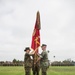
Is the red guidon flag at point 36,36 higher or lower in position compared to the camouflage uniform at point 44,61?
higher

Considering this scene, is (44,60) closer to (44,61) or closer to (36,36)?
(44,61)

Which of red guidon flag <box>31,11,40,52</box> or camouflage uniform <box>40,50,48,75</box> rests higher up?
red guidon flag <box>31,11,40,52</box>

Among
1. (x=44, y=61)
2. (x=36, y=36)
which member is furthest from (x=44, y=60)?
(x=36, y=36)

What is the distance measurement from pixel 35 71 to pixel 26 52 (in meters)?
1.32

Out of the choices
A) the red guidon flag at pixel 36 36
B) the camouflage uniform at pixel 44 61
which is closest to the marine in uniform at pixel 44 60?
the camouflage uniform at pixel 44 61

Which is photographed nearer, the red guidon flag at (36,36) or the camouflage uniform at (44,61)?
the camouflage uniform at (44,61)

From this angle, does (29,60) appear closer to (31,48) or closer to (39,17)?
(31,48)

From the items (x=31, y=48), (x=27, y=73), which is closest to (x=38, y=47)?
(x=31, y=48)

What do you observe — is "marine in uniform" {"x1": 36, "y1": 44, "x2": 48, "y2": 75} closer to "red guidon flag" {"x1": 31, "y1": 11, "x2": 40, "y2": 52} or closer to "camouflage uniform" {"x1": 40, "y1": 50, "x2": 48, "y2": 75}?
"camouflage uniform" {"x1": 40, "y1": 50, "x2": 48, "y2": 75}

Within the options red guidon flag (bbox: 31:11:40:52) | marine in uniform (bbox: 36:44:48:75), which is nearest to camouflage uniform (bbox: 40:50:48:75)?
marine in uniform (bbox: 36:44:48:75)

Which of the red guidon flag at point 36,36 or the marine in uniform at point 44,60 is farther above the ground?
the red guidon flag at point 36,36

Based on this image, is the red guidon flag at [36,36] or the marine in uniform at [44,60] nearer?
the marine in uniform at [44,60]

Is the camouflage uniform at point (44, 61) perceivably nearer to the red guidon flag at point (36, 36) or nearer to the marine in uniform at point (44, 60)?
the marine in uniform at point (44, 60)

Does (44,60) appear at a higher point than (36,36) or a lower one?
lower
